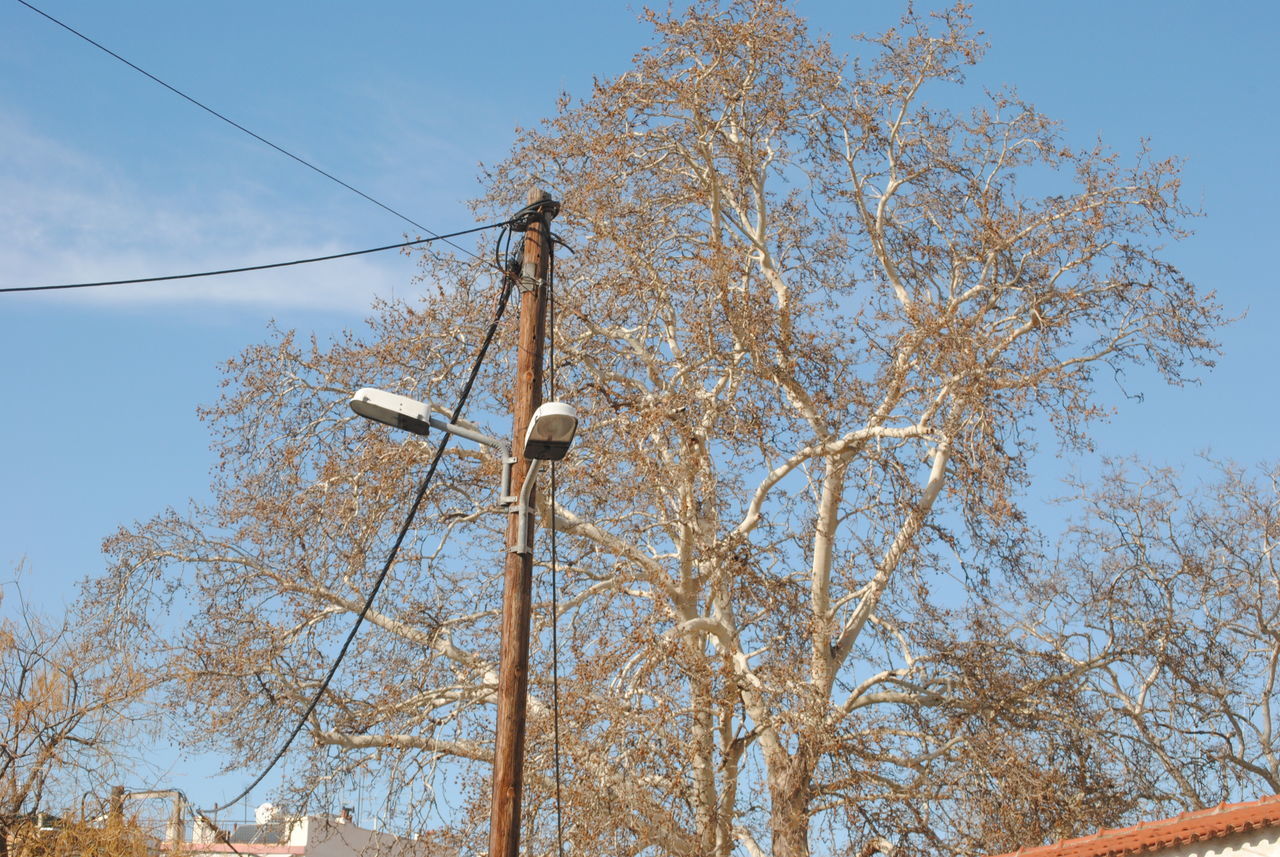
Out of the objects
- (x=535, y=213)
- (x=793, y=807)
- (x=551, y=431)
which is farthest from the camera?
(x=793, y=807)

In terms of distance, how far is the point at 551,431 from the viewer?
340 inches

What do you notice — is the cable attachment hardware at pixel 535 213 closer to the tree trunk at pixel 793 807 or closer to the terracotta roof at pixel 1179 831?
Answer: the terracotta roof at pixel 1179 831

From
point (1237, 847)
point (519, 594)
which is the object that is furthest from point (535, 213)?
point (1237, 847)

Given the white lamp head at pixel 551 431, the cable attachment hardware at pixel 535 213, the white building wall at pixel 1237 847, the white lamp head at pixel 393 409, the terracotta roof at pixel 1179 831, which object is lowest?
the white building wall at pixel 1237 847

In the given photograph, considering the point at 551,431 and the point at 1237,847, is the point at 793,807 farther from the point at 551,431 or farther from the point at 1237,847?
the point at 551,431

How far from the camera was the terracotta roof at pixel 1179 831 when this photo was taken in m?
10.8

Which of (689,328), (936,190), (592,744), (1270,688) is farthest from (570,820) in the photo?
(1270,688)

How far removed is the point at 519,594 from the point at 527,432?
111 centimetres

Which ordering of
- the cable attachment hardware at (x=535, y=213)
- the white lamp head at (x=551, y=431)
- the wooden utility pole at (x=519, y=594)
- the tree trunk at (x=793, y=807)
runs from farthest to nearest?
the tree trunk at (x=793, y=807), the cable attachment hardware at (x=535, y=213), the wooden utility pole at (x=519, y=594), the white lamp head at (x=551, y=431)

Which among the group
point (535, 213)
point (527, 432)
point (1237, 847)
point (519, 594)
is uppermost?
point (535, 213)

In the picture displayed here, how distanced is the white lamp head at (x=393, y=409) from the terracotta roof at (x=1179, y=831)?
666 cm

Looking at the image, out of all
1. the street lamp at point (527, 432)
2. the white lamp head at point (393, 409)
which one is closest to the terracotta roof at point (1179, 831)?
the street lamp at point (527, 432)

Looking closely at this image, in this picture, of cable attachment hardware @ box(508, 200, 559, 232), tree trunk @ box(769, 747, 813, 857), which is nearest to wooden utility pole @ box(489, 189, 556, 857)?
cable attachment hardware @ box(508, 200, 559, 232)

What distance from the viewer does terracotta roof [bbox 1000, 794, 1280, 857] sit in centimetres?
1075
